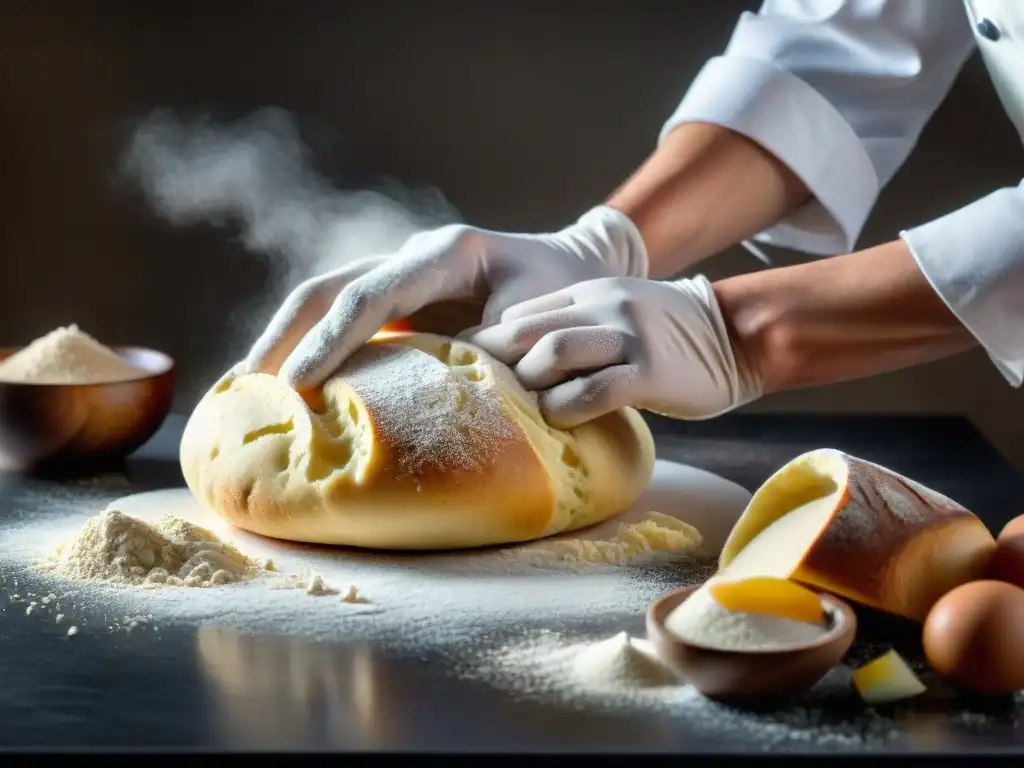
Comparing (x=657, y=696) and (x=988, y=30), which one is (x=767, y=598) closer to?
(x=657, y=696)

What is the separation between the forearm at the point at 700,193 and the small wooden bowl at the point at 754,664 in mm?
1061

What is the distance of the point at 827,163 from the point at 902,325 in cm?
47

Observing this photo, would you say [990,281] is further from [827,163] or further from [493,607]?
[493,607]

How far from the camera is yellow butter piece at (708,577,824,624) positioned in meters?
1.02

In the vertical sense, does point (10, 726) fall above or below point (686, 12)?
below

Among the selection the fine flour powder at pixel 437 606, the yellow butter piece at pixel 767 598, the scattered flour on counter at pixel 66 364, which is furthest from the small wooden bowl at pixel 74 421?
the yellow butter piece at pixel 767 598

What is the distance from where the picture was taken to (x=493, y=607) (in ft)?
4.21

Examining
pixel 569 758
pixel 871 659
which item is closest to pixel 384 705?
pixel 569 758

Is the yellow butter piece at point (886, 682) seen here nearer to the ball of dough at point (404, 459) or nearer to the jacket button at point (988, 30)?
the ball of dough at point (404, 459)

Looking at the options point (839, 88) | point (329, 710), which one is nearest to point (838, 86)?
point (839, 88)

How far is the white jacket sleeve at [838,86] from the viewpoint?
2.00 m

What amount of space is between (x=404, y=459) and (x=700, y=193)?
833 millimetres

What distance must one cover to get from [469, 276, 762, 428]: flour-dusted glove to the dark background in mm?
1119

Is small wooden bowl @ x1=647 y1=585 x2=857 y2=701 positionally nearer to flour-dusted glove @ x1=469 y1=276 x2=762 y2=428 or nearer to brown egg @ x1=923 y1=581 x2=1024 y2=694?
brown egg @ x1=923 y1=581 x2=1024 y2=694
